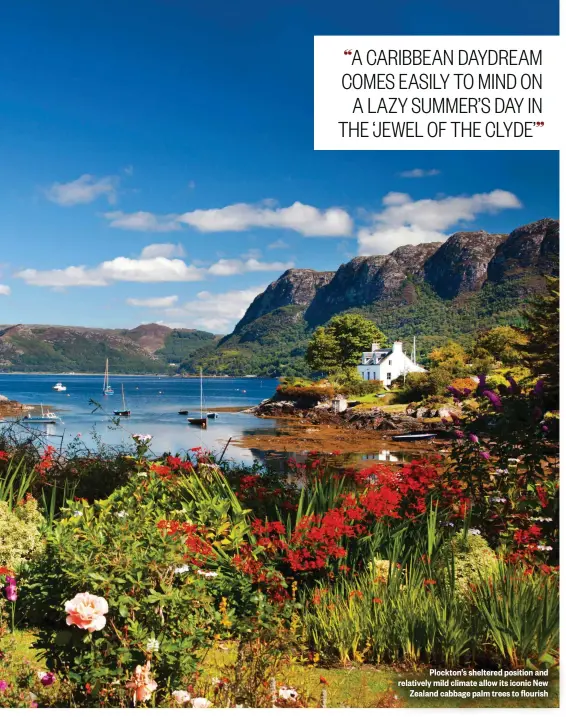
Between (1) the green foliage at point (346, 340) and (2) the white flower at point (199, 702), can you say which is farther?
(1) the green foliage at point (346, 340)

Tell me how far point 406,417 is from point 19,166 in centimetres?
2071

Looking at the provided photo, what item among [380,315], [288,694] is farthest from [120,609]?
[380,315]

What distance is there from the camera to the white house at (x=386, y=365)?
33.9m

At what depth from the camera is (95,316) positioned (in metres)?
6.38

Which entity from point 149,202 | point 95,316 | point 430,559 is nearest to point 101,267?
point 95,316

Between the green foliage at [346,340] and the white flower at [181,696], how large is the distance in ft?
118

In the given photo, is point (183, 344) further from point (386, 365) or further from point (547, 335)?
point (547, 335)

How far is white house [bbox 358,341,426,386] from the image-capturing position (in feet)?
111

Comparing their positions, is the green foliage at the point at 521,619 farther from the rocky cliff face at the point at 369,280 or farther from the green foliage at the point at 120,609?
the rocky cliff face at the point at 369,280

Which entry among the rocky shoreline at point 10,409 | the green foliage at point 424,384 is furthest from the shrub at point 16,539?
the rocky shoreline at point 10,409

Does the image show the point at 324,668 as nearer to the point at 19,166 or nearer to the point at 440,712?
the point at 440,712

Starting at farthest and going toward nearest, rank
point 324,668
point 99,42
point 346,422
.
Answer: point 346,422, point 99,42, point 324,668

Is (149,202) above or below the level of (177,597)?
above

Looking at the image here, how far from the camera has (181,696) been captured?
6.59 ft
